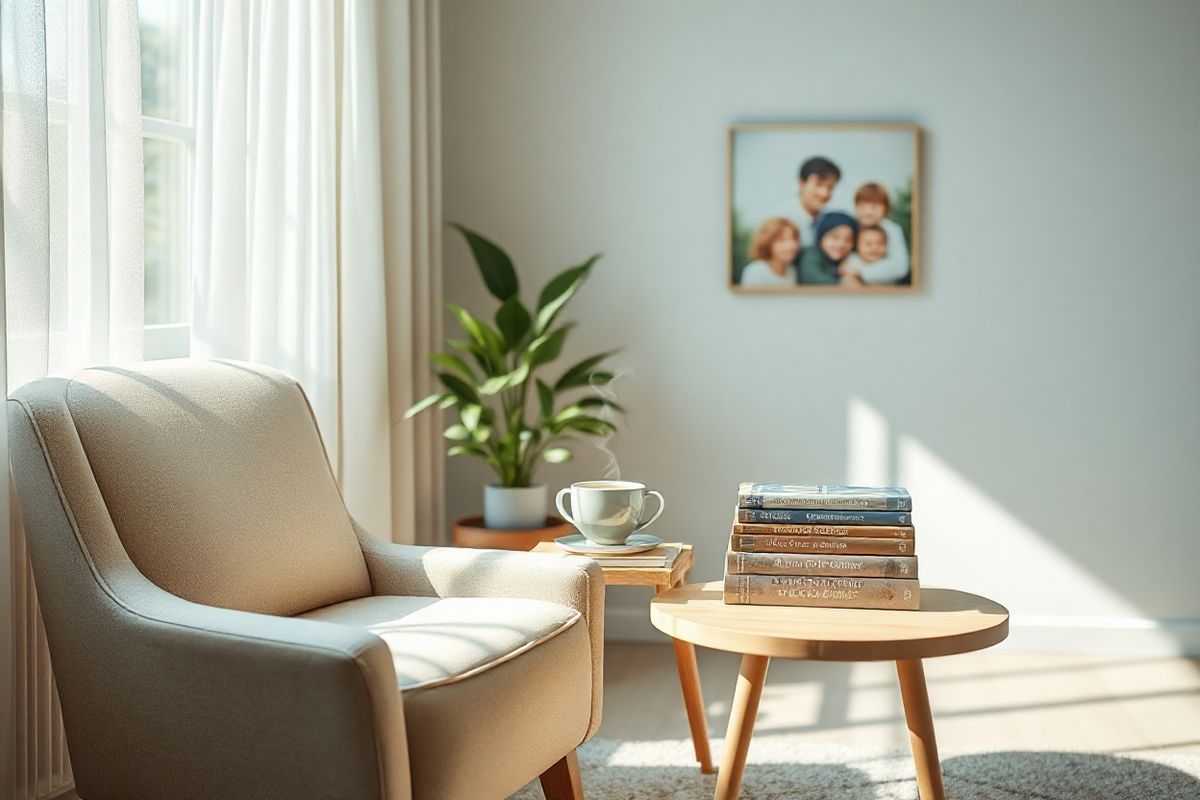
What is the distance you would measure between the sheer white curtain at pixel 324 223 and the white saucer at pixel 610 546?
0.74 m

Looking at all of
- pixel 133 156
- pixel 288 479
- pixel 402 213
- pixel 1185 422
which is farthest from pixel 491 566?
pixel 1185 422

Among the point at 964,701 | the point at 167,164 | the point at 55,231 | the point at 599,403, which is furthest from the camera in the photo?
the point at 599,403

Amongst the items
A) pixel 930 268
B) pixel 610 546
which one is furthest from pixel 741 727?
pixel 930 268

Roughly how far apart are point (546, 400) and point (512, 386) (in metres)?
0.11

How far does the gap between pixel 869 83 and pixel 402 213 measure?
4.34ft

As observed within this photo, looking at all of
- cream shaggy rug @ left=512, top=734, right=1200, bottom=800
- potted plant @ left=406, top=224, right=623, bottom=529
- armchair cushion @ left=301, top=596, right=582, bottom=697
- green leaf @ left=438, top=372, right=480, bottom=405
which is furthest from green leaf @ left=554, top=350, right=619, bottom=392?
armchair cushion @ left=301, top=596, right=582, bottom=697

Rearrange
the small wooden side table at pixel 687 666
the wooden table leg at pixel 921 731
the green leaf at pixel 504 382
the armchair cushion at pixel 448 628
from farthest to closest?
the green leaf at pixel 504 382 < the small wooden side table at pixel 687 666 < the wooden table leg at pixel 921 731 < the armchair cushion at pixel 448 628

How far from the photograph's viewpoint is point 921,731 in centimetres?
206

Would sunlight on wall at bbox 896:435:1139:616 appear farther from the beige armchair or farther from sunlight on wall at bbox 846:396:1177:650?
the beige armchair

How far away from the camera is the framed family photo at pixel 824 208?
3.47m

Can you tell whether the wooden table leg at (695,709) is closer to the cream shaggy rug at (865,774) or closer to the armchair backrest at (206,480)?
the cream shaggy rug at (865,774)

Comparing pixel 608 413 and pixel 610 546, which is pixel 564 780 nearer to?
pixel 610 546

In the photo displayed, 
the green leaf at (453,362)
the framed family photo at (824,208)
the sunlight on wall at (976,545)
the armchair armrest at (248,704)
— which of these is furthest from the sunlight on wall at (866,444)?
the armchair armrest at (248,704)

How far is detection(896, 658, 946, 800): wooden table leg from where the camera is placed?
6.75 feet
